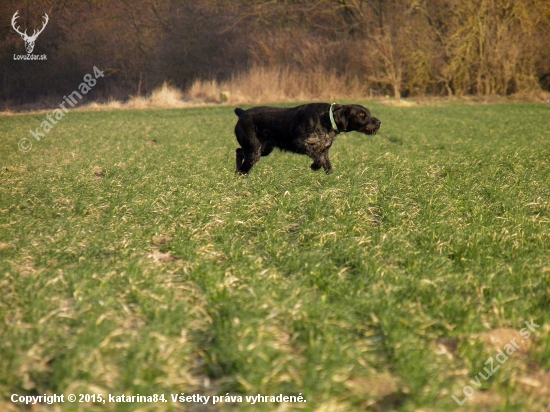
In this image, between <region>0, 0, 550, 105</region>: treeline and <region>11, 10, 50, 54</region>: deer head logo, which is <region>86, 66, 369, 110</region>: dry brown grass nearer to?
<region>0, 0, 550, 105</region>: treeline

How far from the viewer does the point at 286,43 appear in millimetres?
35406

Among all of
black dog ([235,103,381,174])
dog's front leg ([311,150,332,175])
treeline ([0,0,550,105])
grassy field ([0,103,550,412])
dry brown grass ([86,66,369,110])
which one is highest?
treeline ([0,0,550,105])

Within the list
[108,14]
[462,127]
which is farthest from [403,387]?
[108,14]

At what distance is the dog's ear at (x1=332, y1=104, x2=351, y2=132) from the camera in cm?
816

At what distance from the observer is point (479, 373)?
2.96 metres

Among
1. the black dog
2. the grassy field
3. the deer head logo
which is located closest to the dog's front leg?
the black dog

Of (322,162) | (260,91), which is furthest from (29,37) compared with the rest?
(322,162)

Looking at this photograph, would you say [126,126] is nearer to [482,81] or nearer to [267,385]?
[267,385]

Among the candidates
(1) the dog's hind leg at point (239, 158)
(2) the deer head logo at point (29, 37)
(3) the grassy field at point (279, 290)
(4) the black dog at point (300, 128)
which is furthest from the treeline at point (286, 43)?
(3) the grassy field at point (279, 290)

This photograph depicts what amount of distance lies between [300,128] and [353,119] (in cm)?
87

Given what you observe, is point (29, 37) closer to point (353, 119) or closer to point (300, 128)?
point (300, 128)

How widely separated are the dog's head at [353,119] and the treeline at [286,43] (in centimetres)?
2457

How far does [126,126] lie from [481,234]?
16.0 m

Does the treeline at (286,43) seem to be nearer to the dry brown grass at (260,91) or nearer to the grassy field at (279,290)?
the dry brown grass at (260,91)
